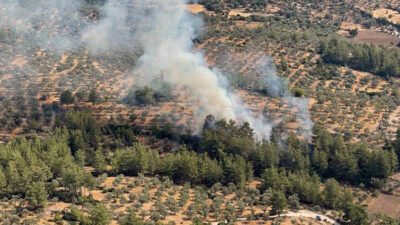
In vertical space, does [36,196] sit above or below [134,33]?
below

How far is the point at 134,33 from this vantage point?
108 m

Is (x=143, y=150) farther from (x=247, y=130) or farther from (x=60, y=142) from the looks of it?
(x=247, y=130)

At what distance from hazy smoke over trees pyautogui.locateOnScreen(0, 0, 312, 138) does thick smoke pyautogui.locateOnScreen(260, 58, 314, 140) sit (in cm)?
17

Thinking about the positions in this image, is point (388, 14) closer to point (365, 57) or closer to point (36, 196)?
point (365, 57)

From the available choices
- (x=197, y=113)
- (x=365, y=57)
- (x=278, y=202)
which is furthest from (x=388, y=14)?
(x=278, y=202)

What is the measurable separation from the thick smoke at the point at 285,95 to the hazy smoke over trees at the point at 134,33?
174 millimetres

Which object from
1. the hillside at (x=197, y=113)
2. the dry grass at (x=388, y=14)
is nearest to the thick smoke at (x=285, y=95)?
the hillside at (x=197, y=113)

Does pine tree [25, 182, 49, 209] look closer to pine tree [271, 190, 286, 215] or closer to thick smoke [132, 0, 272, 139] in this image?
pine tree [271, 190, 286, 215]

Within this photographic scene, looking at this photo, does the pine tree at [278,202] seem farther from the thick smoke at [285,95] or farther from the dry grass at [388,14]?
the dry grass at [388,14]

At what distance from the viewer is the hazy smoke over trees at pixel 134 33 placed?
91625 mm

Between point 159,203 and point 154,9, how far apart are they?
2285 inches

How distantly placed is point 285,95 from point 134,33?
34.6 meters

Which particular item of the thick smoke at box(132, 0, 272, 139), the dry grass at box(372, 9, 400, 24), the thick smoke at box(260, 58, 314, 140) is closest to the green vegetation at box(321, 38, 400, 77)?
the thick smoke at box(260, 58, 314, 140)

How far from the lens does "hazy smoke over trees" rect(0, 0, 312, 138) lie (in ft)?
301
